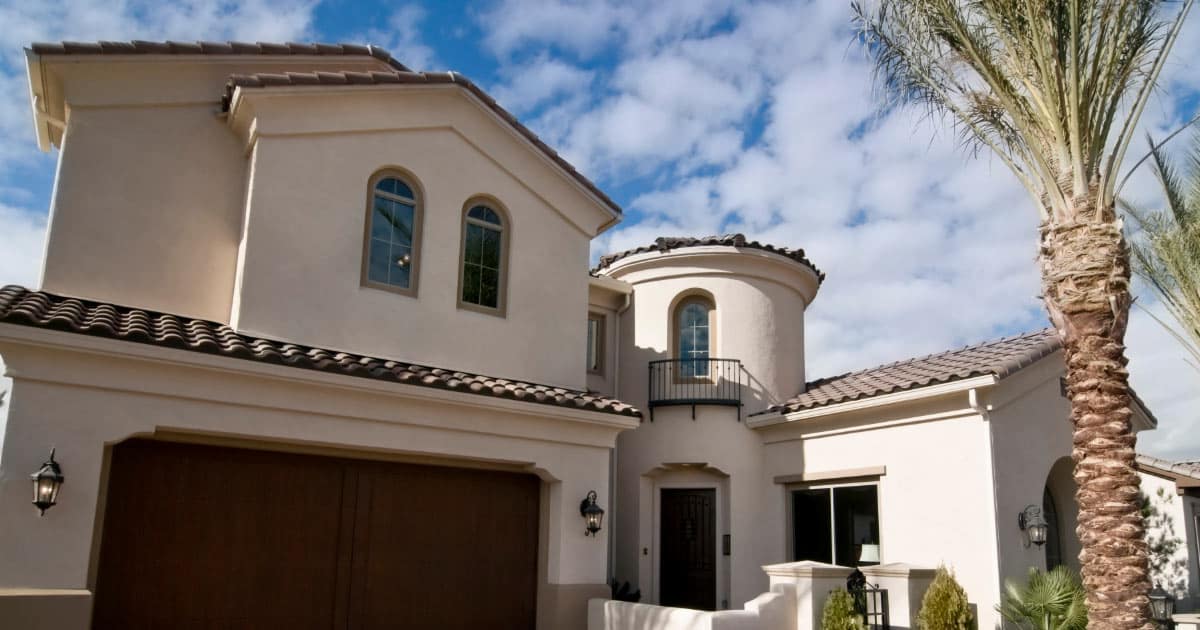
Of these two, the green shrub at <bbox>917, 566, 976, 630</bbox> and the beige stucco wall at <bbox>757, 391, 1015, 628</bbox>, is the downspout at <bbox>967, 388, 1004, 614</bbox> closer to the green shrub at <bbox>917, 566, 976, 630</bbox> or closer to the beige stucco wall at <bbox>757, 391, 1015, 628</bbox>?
the beige stucco wall at <bbox>757, 391, 1015, 628</bbox>

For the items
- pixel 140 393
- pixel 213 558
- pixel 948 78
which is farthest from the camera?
pixel 948 78

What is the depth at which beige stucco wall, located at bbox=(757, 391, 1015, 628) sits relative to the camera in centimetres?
1245

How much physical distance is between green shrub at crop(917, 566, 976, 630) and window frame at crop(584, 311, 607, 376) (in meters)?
7.81

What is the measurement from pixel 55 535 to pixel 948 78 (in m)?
11.1

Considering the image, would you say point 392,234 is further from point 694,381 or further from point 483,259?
point 694,381

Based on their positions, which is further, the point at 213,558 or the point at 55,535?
the point at 213,558

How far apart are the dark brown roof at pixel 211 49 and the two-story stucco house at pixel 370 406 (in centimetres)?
4

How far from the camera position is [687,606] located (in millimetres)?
16219

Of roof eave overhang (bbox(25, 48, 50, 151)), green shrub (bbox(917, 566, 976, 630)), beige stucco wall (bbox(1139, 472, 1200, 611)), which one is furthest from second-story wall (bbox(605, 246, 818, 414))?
roof eave overhang (bbox(25, 48, 50, 151))

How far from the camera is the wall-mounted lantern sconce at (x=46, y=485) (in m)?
8.74

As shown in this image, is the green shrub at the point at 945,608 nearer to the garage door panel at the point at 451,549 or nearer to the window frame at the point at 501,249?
the garage door panel at the point at 451,549

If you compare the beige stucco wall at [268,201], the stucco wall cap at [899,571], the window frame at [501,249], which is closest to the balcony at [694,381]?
the beige stucco wall at [268,201]

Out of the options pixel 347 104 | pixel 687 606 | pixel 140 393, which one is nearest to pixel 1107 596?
pixel 687 606

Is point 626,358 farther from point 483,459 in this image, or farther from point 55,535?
point 55,535
